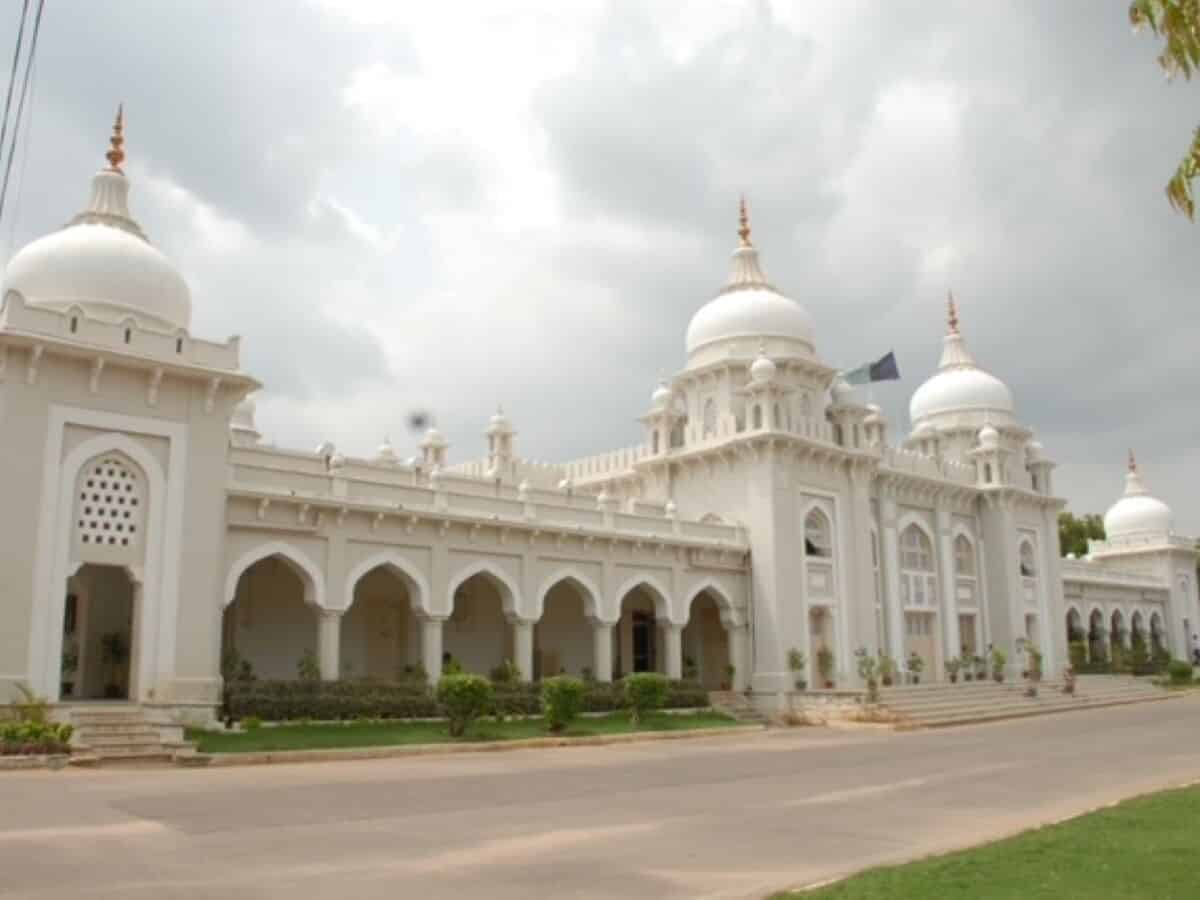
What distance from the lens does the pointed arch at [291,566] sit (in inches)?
836

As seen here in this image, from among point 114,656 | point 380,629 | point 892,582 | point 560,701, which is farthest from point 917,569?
point 114,656

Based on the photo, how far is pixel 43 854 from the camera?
336 inches

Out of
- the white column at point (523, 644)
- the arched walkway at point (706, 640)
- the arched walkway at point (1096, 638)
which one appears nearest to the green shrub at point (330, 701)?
the white column at point (523, 644)

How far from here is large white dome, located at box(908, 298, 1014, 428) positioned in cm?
4419

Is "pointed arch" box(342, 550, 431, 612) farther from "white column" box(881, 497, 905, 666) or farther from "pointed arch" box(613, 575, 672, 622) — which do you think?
"white column" box(881, 497, 905, 666)

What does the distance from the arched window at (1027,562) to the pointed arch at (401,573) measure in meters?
27.2

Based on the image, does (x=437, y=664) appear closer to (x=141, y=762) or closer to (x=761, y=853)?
(x=141, y=762)

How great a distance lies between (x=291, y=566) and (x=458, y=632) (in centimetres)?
732

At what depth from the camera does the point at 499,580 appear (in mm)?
25859

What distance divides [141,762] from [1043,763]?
13742 millimetres

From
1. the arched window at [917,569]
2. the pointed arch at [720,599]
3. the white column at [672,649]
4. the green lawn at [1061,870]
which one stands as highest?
the arched window at [917,569]

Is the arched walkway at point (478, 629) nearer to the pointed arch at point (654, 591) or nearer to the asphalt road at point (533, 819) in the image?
the pointed arch at point (654, 591)

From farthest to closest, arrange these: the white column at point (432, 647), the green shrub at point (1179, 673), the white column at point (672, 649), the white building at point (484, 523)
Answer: the green shrub at point (1179, 673)
the white column at point (672, 649)
the white column at point (432, 647)
the white building at point (484, 523)

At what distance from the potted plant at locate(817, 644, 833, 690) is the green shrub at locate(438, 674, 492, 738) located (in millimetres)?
13953
